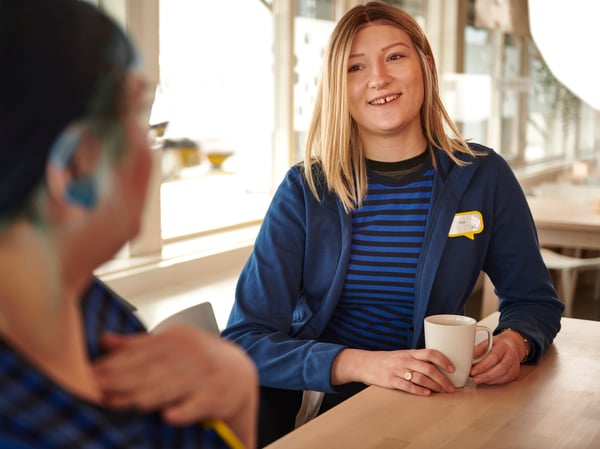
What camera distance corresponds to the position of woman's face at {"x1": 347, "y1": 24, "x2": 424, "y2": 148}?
5.71 feet

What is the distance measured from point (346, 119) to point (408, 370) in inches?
26.2

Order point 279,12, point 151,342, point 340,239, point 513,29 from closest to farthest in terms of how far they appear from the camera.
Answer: point 151,342
point 340,239
point 279,12
point 513,29

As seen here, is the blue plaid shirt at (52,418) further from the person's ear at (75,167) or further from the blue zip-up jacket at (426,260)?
the blue zip-up jacket at (426,260)

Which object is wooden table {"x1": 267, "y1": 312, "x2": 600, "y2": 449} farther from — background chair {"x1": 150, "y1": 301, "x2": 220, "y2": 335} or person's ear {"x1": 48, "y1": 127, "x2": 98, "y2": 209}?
person's ear {"x1": 48, "y1": 127, "x2": 98, "y2": 209}

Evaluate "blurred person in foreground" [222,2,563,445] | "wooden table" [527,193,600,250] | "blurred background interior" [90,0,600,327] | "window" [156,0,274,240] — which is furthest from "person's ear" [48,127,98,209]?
"wooden table" [527,193,600,250]

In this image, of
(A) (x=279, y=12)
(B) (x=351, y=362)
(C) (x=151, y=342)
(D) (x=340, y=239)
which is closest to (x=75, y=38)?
(C) (x=151, y=342)

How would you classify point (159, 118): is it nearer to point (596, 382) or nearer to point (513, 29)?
point (596, 382)

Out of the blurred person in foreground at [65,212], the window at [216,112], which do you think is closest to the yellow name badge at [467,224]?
the blurred person in foreground at [65,212]

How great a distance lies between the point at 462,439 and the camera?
3.55 feet

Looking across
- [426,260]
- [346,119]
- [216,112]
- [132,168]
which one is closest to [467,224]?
[426,260]

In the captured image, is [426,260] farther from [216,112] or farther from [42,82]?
[216,112]

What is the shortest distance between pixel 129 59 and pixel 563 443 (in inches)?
35.5

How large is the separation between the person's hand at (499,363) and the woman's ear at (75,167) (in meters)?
1.07

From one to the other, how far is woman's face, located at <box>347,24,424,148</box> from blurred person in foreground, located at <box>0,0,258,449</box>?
4.51 feet
